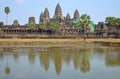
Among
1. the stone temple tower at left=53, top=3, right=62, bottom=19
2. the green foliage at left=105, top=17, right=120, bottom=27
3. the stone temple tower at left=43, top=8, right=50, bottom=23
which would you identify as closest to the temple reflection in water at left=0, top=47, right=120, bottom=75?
the green foliage at left=105, top=17, right=120, bottom=27

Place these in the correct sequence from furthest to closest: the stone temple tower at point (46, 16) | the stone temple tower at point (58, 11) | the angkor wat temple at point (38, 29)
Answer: the stone temple tower at point (58, 11)
the stone temple tower at point (46, 16)
the angkor wat temple at point (38, 29)

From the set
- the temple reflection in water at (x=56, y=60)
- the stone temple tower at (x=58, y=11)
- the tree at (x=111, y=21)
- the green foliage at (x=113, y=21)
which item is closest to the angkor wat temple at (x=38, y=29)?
the stone temple tower at (x=58, y=11)

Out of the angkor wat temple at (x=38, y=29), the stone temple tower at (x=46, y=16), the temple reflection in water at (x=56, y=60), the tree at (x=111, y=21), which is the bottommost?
the temple reflection in water at (x=56, y=60)

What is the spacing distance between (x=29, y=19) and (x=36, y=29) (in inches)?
1003

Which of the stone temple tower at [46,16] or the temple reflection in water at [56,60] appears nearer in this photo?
the temple reflection in water at [56,60]

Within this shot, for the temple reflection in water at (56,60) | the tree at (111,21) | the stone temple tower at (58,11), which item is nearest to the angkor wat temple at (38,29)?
the stone temple tower at (58,11)

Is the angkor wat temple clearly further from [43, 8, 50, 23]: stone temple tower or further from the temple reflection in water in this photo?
the temple reflection in water

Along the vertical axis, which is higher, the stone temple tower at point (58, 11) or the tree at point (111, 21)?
the stone temple tower at point (58, 11)

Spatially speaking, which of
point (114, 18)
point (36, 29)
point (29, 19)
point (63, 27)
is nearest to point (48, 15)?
point (29, 19)

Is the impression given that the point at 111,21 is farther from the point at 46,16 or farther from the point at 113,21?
the point at 46,16

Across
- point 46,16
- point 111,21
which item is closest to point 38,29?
point 111,21

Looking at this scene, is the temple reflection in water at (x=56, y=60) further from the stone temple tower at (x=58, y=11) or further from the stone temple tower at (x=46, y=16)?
the stone temple tower at (x=58, y=11)

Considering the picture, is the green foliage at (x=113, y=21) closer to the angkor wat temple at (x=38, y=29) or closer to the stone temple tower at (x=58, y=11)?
the angkor wat temple at (x=38, y=29)

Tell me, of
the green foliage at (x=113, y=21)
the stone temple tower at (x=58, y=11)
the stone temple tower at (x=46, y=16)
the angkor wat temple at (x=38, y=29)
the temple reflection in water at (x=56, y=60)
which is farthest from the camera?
the stone temple tower at (x=58, y=11)
